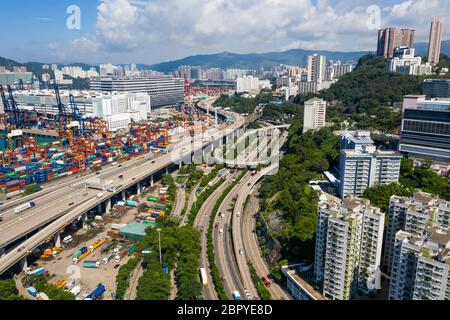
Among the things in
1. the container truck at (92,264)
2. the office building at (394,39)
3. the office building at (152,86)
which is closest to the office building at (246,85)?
the office building at (152,86)

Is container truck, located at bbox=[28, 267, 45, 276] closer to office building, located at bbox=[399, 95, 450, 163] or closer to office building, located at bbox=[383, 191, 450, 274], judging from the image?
office building, located at bbox=[383, 191, 450, 274]

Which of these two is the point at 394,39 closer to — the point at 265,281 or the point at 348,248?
the point at 265,281

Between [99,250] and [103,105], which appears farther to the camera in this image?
[103,105]

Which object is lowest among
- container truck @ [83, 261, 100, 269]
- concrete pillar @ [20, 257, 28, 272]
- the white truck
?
container truck @ [83, 261, 100, 269]

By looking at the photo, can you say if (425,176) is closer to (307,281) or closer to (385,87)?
(307,281)

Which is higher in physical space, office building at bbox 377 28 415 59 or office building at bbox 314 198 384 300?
office building at bbox 377 28 415 59

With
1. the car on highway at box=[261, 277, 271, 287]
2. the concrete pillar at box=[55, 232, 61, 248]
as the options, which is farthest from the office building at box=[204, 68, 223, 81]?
the car on highway at box=[261, 277, 271, 287]

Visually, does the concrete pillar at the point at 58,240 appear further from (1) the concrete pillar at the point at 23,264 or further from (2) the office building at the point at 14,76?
(2) the office building at the point at 14,76

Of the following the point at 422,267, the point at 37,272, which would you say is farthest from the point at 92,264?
the point at 422,267
